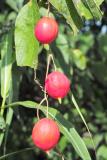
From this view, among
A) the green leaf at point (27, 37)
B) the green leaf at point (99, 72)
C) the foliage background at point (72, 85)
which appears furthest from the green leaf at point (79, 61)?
the green leaf at point (27, 37)

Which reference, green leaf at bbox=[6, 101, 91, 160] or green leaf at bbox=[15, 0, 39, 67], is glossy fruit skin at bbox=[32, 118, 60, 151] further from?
green leaf at bbox=[6, 101, 91, 160]

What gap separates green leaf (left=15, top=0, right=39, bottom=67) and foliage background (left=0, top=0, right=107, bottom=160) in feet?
1.17

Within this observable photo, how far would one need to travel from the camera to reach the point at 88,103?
2.68 metres

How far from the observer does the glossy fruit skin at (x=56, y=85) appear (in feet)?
3.36

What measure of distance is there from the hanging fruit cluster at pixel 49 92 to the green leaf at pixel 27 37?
0.23 feet

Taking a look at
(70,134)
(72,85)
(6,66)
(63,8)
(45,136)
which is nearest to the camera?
(45,136)

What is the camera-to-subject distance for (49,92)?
1036mm

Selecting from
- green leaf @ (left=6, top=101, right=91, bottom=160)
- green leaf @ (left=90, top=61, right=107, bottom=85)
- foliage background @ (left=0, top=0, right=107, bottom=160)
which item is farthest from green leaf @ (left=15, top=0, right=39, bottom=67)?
green leaf @ (left=90, top=61, right=107, bottom=85)

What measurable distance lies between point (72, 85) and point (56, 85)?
4.20 feet

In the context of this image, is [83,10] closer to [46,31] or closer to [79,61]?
[46,31]

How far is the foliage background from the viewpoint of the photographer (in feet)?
6.48

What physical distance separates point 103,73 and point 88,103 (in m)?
0.18

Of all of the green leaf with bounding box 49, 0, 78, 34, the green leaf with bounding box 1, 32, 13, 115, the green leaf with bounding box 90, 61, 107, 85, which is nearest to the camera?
the green leaf with bounding box 49, 0, 78, 34

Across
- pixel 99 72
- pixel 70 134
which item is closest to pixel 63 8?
pixel 70 134
